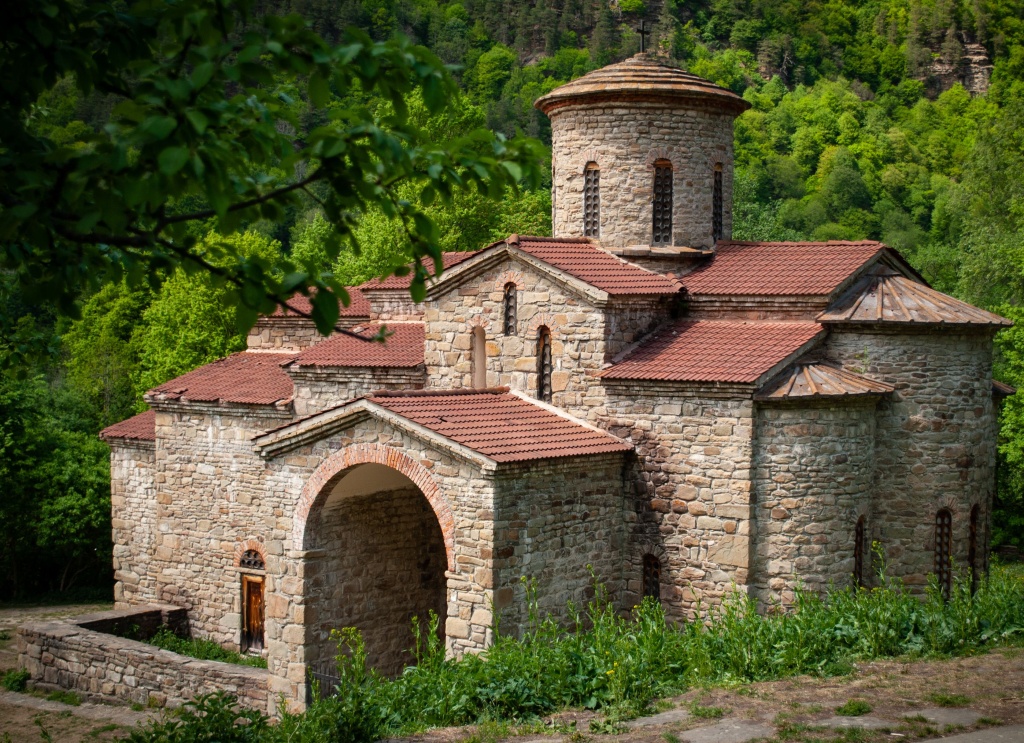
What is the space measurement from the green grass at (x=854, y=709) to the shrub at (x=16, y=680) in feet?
44.1

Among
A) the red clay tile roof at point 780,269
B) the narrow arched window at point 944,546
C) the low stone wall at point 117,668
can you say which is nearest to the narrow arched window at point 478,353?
the red clay tile roof at point 780,269

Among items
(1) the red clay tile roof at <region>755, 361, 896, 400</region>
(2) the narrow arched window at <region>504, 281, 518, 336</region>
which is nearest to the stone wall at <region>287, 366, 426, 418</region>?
(2) the narrow arched window at <region>504, 281, 518, 336</region>

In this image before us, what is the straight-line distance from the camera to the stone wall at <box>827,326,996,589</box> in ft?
49.1

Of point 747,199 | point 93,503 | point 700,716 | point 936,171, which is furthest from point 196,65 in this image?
point 936,171

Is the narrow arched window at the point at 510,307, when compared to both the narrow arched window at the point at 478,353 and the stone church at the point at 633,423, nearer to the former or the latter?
the stone church at the point at 633,423

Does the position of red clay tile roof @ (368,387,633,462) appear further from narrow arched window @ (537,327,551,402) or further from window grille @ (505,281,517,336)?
window grille @ (505,281,517,336)

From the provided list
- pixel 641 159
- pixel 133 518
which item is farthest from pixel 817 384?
pixel 133 518

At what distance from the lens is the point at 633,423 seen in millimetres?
15008

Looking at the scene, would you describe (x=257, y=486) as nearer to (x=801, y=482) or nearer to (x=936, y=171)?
(x=801, y=482)

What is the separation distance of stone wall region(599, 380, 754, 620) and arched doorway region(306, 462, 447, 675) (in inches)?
111

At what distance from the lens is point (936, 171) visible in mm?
67125

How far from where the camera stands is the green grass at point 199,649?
60.7ft

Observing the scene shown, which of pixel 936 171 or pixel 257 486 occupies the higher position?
pixel 936 171

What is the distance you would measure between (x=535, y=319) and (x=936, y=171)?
5784 centimetres
